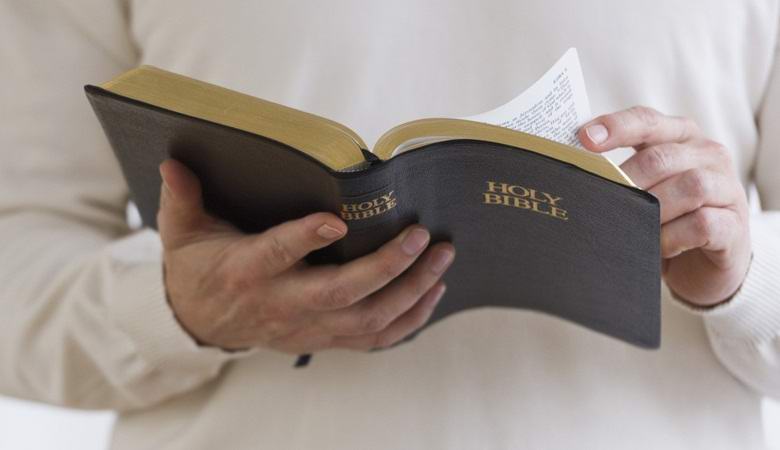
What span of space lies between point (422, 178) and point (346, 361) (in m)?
0.38

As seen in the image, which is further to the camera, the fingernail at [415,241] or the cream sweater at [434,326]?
the cream sweater at [434,326]

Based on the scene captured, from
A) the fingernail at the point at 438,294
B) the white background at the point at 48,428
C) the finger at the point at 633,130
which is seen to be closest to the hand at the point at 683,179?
the finger at the point at 633,130

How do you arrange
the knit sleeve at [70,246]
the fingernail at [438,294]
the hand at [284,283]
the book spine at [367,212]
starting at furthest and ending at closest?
the knit sleeve at [70,246]
the fingernail at [438,294]
the hand at [284,283]
the book spine at [367,212]

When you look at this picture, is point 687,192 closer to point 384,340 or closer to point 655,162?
point 655,162

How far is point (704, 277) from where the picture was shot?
3.27ft

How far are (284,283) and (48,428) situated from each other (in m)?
1.50

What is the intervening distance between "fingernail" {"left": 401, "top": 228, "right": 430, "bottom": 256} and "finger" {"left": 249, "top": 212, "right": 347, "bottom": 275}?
0.22 ft

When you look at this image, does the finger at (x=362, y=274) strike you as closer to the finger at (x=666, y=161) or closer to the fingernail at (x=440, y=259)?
the fingernail at (x=440, y=259)

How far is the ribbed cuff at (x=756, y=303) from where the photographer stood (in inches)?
39.8

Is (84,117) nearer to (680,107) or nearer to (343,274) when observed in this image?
(343,274)

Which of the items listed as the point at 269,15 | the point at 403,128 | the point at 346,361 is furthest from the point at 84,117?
the point at 403,128

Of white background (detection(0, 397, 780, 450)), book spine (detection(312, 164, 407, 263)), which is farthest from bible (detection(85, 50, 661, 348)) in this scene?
white background (detection(0, 397, 780, 450))

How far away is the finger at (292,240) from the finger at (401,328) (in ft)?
0.51

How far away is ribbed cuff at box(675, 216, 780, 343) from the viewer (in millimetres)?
1011
